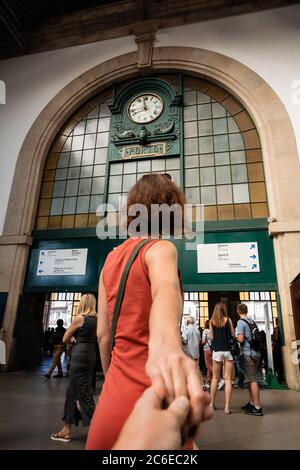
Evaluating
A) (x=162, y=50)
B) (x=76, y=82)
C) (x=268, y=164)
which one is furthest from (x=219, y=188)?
(x=76, y=82)

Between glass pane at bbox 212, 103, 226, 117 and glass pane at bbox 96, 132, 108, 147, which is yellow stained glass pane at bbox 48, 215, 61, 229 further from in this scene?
glass pane at bbox 212, 103, 226, 117

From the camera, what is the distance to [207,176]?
9.13m

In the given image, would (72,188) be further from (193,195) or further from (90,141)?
(193,195)

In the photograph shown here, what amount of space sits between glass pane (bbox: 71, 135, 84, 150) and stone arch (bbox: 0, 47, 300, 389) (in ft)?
2.60

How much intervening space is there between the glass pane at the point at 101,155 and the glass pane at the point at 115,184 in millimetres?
871

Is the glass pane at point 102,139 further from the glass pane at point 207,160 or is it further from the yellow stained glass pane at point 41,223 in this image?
the glass pane at point 207,160

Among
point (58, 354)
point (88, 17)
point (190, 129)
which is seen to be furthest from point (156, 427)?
point (88, 17)

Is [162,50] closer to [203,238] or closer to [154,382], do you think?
[203,238]

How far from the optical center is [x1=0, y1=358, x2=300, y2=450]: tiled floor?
3168mm

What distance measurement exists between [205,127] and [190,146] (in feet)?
2.99

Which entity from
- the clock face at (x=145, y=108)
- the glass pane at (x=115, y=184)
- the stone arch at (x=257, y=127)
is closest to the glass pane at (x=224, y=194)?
the stone arch at (x=257, y=127)

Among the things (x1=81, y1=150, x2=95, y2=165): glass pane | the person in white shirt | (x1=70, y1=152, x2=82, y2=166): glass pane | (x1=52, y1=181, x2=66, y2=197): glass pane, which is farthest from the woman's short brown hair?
(x1=70, y1=152, x2=82, y2=166): glass pane

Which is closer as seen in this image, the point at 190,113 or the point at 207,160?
the point at 207,160
